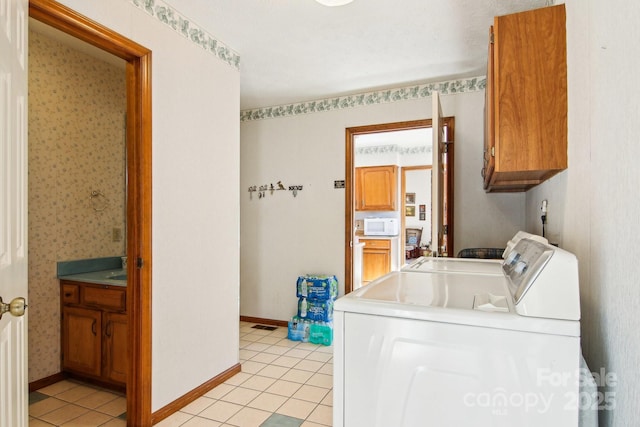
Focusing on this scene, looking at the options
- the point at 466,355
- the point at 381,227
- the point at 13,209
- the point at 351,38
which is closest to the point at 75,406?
the point at 13,209

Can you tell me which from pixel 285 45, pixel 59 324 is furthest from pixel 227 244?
pixel 285 45

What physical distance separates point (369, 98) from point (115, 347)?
9.91 ft

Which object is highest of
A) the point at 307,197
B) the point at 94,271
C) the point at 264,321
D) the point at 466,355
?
the point at 307,197

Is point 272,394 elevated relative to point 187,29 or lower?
lower

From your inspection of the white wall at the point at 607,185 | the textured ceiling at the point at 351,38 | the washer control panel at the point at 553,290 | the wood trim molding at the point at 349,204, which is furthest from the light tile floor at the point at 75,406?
the textured ceiling at the point at 351,38

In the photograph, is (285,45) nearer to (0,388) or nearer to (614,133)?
(614,133)

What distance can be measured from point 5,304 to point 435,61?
2938mm

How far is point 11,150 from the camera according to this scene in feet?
3.34

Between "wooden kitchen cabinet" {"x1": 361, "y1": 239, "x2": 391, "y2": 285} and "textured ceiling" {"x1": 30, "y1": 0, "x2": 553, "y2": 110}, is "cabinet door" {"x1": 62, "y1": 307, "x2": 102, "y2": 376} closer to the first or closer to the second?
"textured ceiling" {"x1": 30, "y1": 0, "x2": 553, "y2": 110}

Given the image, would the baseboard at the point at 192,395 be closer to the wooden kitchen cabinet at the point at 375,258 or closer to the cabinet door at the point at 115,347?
the cabinet door at the point at 115,347

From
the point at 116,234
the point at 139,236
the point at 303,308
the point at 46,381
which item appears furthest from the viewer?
the point at 303,308

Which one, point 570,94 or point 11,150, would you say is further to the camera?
point 570,94

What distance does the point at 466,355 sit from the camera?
2.77 ft

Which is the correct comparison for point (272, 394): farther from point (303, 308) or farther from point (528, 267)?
point (528, 267)
